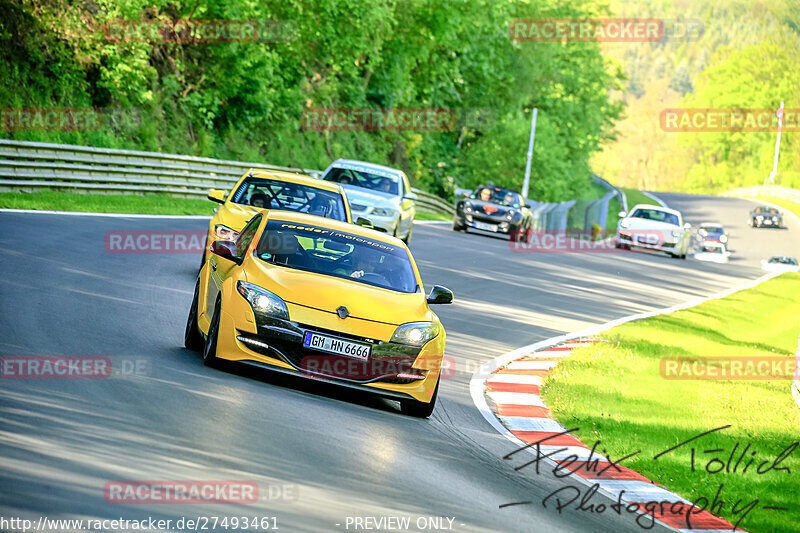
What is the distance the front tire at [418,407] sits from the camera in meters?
9.62

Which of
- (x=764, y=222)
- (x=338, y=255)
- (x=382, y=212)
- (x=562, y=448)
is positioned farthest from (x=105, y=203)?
(x=764, y=222)

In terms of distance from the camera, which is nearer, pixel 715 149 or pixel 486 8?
pixel 486 8

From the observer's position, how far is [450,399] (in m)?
11.3

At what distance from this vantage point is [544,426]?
35.1ft

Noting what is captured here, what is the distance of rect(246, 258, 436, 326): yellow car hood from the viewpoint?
9289 millimetres

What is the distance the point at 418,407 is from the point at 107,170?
20147 mm

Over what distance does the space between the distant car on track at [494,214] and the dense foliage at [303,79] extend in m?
7.81

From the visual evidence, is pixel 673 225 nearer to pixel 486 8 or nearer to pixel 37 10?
pixel 486 8

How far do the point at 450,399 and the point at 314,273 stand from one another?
91.5 inches

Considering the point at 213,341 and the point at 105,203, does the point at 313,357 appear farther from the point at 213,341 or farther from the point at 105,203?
the point at 105,203

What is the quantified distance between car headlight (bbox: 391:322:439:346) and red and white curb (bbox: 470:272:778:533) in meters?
1.12

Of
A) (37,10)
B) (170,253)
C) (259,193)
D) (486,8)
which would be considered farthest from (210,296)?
(486,8)

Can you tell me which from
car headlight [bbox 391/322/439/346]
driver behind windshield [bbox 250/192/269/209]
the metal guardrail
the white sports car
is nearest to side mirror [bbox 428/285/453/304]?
car headlight [bbox 391/322/439/346]

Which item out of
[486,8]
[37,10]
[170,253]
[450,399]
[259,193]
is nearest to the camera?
[450,399]
